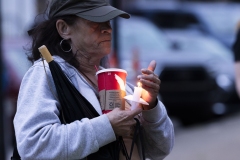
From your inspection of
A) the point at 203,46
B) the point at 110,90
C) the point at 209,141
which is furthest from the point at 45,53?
the point at 203,46

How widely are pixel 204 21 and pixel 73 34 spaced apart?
12.3 m

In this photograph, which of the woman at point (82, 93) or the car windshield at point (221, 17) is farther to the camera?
the car windshield at point (221, 17)

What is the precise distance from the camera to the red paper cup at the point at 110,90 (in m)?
2.81

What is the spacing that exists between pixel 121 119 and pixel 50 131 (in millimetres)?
300

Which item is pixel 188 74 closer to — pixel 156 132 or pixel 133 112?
pixel 156 132

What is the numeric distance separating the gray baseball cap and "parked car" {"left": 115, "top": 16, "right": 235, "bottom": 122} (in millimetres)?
7567

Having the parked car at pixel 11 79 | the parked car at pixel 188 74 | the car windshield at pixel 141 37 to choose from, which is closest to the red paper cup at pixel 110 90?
the parked car at pixel 11 79

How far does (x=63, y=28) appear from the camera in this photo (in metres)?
2.96

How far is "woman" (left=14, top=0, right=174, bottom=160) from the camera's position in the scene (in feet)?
8.71

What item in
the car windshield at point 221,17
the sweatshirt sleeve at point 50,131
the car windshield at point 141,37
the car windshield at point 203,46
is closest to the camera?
the sweatshirt sleeve at point 50,131

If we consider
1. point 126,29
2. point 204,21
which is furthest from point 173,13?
point 126,29

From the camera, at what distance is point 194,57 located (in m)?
11.6

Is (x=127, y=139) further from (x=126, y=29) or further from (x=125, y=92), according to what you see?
(x=126, y=29)

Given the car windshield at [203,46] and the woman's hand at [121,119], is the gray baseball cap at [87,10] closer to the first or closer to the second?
the woman's hand at [121,119]
